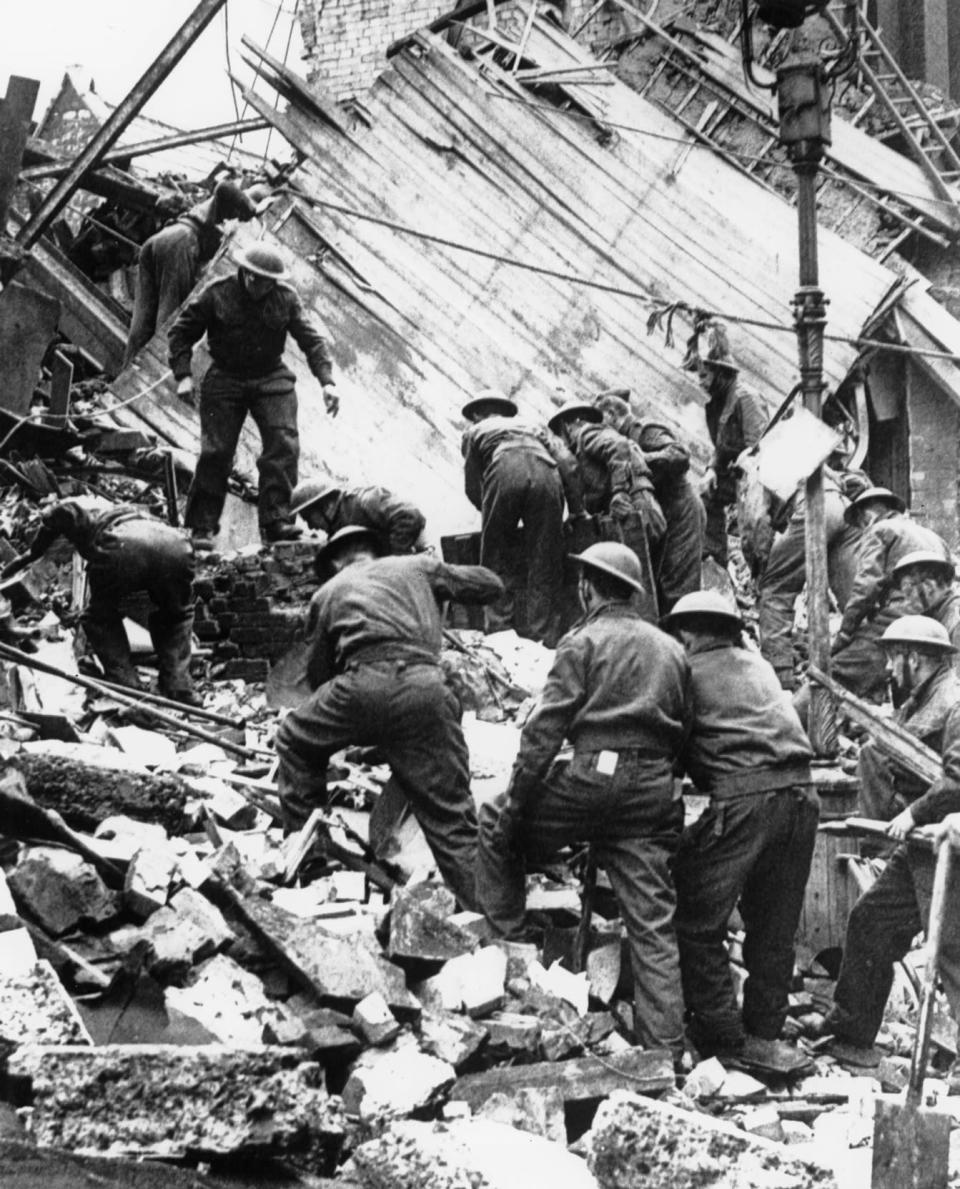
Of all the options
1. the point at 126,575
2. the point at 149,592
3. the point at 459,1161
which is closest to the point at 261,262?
the point at 149,592

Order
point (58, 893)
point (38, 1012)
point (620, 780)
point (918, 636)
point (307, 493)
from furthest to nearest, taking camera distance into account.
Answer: point (307, 493), point (918, 636), point (620, 780), point (58, 893), point (38, 1012)

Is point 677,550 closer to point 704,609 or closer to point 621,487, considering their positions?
point 621,487

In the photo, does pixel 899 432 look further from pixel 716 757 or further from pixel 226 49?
pixel 716 757

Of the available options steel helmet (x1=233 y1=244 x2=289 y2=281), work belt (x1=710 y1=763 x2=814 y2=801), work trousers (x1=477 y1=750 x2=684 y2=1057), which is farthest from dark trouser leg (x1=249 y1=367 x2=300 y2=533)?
work belt (x1=710 y1=763 x2=814 y2=801)

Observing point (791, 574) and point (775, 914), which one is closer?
point (775, 914)

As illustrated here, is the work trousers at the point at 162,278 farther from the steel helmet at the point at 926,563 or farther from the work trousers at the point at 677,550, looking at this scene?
the steel helmet at the point at 926,563

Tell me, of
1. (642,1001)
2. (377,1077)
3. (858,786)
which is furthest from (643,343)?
(377,1077)

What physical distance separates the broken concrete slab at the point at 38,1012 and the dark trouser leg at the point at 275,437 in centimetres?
626

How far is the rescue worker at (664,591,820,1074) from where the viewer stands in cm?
719

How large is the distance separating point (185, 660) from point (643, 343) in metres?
6.50

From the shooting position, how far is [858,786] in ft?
27.5

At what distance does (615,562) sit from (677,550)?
176 inches

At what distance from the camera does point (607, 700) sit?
23.1 ft

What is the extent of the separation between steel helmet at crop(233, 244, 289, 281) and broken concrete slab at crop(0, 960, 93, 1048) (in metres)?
6.27
